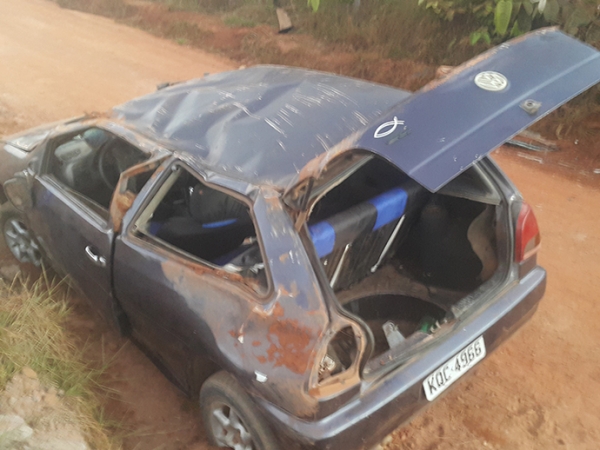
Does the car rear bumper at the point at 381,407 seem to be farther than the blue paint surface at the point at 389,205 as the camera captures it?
No

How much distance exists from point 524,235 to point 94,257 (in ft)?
7.48

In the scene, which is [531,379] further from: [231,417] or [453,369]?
[231,417]

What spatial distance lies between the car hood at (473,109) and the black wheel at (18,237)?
271cm

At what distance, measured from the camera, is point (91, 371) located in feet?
8.87

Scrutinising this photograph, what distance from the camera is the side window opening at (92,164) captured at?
9.77 ft

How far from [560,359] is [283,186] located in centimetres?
218

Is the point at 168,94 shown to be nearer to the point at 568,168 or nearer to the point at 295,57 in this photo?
the point at 568,168

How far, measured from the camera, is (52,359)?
261cm

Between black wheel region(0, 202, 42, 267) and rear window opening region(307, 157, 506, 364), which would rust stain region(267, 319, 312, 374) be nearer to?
rear window opening region(307, 157, 506, 364)

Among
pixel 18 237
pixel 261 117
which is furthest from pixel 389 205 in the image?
pixel 18 237

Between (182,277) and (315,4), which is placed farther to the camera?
(315,4)

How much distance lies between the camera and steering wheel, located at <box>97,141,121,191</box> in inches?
118

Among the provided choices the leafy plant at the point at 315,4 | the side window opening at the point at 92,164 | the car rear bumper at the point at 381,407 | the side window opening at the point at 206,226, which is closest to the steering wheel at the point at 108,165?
the side window opening at the point at 92,164

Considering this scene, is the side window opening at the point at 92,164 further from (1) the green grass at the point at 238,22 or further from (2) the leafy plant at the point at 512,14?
(1) the green grass at the point at 238,22
